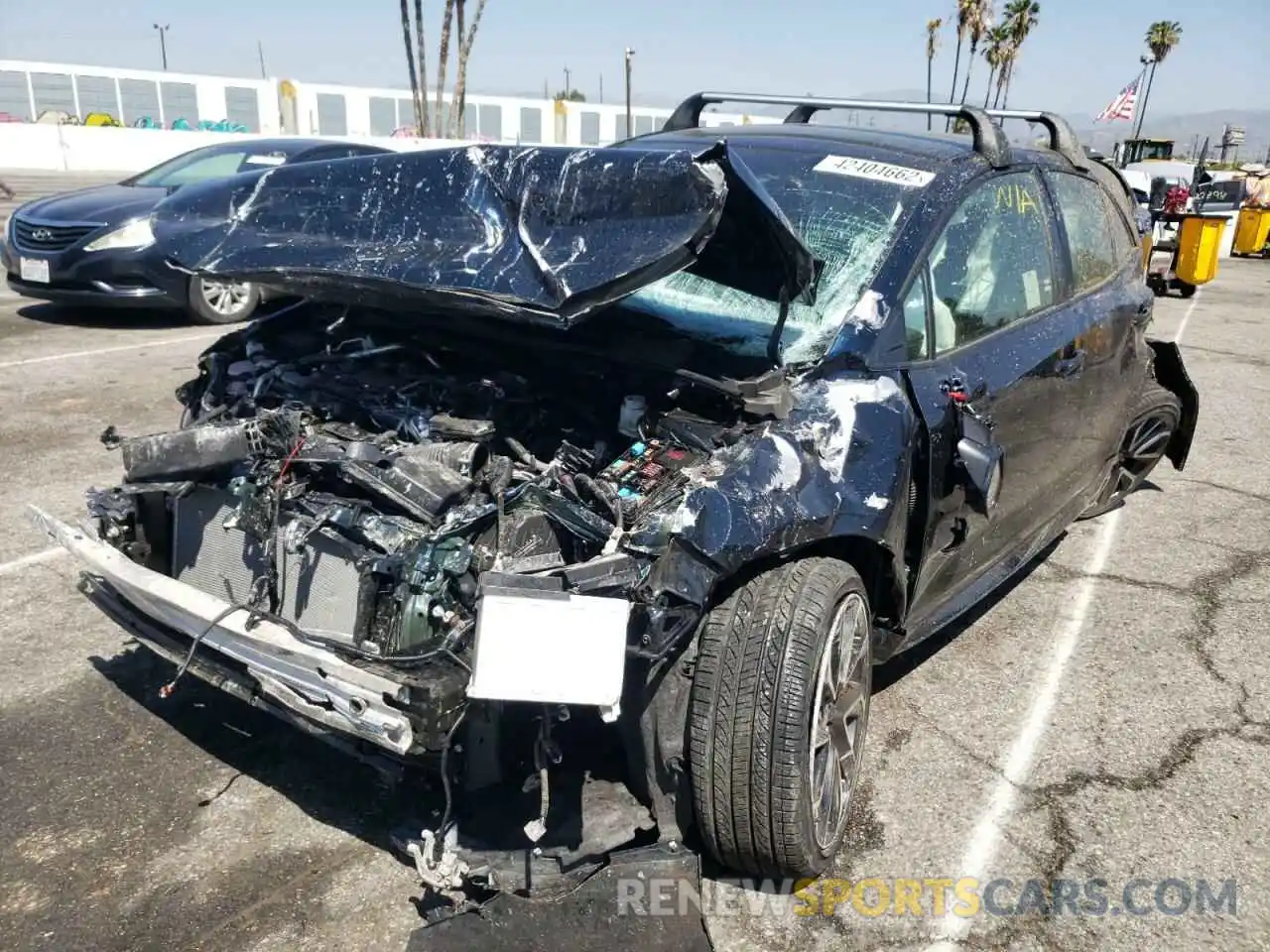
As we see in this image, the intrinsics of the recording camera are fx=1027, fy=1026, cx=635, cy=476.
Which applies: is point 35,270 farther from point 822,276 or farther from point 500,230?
point 822,276

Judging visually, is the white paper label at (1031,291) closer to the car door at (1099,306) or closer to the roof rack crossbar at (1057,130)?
the car door at (1099,306)

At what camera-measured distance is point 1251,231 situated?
19.8 metres

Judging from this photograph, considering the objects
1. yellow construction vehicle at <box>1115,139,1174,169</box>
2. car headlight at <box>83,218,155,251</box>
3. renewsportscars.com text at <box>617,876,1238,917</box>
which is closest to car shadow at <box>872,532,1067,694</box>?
renewsportscars.com text at <box>617,876,1238,917</box>

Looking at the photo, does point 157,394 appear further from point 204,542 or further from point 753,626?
point 753,626

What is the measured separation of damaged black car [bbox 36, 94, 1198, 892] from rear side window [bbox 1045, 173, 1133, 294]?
0.97ft

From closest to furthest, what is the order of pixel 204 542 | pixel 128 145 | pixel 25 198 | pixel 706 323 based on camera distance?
1. pixel 204 542
2. pixel 706 323
3. pixel 25 198
4. pixel 128 145

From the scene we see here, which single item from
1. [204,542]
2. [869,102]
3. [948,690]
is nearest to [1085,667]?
[948,690]

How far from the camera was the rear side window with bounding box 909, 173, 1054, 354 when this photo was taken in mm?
3137

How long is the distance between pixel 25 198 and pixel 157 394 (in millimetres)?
15315

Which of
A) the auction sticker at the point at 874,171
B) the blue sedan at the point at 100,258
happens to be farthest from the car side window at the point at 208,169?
the auction sticker at the point at 874,171

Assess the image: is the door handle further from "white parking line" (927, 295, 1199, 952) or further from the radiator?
the radiator

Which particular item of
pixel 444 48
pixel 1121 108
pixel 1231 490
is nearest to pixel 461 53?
pixel 444 48

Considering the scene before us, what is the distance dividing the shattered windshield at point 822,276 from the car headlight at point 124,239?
653cm

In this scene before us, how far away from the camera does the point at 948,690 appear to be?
3631 mm
